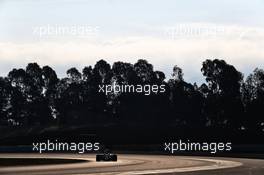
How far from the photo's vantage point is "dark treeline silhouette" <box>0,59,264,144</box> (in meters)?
79.6

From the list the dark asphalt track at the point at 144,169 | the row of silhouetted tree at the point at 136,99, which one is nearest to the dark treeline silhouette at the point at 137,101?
the row of silhouetted tree at the point at 136,99

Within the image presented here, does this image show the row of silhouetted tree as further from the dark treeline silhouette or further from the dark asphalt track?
the dark asphalt track

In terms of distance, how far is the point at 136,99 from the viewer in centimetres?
8381

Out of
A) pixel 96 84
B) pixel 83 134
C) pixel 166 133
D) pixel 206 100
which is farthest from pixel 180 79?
pixel 83 134

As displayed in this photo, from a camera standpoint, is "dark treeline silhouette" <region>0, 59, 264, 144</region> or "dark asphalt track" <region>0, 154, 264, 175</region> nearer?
"dark asphalt track" <region>0, 154, 264, 175</region>

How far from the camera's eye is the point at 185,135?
219 feet

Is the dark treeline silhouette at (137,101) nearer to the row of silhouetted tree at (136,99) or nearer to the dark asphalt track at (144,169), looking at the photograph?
the row of silhouetted tree at (136,99)

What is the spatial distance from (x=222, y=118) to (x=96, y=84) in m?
19.8

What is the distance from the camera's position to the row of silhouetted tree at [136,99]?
265ft

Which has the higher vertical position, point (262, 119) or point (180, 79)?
point (180, 79)

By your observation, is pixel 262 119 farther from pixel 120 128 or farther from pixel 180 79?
pixel 120 128

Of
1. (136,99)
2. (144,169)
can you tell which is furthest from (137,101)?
(144,169)

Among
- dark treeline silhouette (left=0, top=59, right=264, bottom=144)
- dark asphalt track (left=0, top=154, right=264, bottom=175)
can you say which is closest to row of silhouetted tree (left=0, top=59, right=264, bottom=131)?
dark treeline silhouette (left=0, top=59, right=264, bottom=144)

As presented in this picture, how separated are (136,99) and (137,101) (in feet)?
2.16
